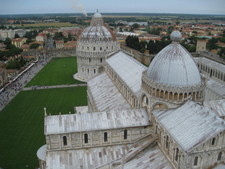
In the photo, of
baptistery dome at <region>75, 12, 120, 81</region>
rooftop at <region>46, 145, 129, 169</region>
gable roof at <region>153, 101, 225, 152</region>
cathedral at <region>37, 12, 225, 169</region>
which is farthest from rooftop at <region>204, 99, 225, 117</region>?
baptistery dome at <region>75, 12, 120, 81</region>

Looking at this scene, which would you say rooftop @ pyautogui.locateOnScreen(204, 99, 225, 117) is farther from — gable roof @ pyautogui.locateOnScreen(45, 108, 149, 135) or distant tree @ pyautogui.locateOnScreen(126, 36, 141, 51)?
distant tree @ pyautogui.locateOnScreen(126, 36, 141, 51)

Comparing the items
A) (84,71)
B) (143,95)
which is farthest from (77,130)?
(84,71)

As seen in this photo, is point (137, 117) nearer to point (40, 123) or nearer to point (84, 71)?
point (40, 123)

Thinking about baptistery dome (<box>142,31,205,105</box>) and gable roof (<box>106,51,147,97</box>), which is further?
gable roof (<box>106,51,147,97</box>)

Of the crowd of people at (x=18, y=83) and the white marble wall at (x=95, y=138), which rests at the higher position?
the white marble wall at (x=95, y=138)

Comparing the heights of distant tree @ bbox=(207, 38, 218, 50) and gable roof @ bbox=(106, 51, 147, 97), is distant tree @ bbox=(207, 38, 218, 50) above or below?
below

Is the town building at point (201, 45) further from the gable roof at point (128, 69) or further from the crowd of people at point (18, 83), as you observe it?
the gable roof at point (128, 69)

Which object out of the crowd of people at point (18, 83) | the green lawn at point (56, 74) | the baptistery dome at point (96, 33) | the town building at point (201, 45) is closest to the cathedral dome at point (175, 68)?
the crowd of people at point (18, 83)
